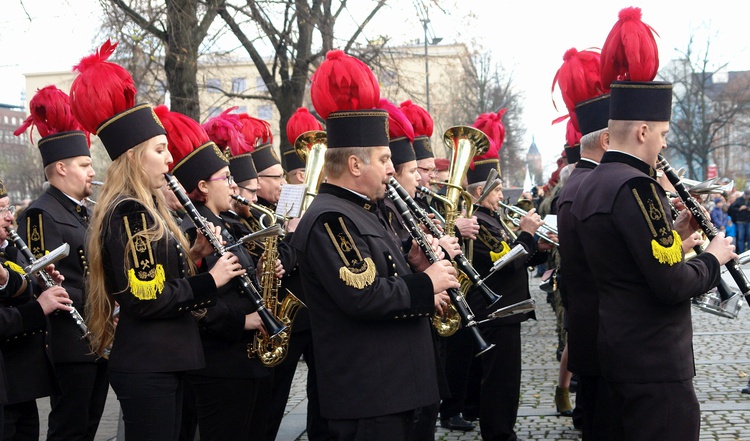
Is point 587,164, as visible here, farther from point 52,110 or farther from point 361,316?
point 52,110

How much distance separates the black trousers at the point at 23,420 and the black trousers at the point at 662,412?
10.8 ft

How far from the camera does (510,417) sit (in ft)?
20.7

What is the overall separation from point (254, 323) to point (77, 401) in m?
1.14

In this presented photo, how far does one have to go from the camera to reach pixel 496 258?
6.90m

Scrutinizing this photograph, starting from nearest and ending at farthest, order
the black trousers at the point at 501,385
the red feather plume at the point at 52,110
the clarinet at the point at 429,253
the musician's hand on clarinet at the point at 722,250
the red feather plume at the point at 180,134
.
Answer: the musician's hand on clarinet at the point at 722,250 < the clarinet at the point at 429,253 < the red feather plume at the point at 180,134 < the red feather plume at the point at 52,110 < the black trousers at the point at 501,385

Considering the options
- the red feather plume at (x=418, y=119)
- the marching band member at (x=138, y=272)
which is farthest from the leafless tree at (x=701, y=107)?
the marching band member at (x=138, y=272)

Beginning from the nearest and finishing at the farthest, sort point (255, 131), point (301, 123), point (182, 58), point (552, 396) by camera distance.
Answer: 1. point (255, 131)
2. point (552, 396)
3. point (301, 123)
4. point (182, 58)

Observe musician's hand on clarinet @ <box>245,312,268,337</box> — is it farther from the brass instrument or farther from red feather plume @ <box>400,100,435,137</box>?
red feather plume @ <box>400,100,435,137</box>

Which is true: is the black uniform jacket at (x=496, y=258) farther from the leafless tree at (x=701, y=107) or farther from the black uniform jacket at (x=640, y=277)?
the leafless tree at (x=701, y=107)

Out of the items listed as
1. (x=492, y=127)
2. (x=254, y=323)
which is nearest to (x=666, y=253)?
(x=254, y=323)

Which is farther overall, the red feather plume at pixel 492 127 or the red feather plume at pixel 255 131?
the red feather plume at pixel 492 127

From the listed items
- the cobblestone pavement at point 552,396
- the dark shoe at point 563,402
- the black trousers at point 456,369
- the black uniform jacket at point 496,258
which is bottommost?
the cobblestone pavement at point 552,396

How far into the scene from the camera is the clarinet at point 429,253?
4.46 meters

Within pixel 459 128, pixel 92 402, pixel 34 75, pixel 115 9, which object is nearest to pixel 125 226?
pixel 92 402
